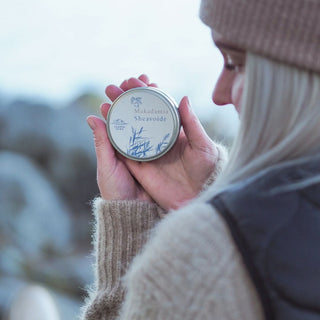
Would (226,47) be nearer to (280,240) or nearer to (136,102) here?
(280,240)

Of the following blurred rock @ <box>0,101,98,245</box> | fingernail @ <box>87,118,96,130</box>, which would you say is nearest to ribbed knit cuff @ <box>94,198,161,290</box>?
fingernail @ <box>87,118,96,130</box>

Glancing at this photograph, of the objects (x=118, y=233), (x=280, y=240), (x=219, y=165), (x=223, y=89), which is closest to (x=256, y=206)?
(x=280, y=240)

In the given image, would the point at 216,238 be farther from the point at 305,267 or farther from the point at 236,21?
the point at 236,21

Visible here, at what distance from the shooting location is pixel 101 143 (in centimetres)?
221

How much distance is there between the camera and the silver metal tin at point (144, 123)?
2.13 meters

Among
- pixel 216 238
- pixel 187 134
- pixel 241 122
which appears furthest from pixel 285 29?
pixel 187 134

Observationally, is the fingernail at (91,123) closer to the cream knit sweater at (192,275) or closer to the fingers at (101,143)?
the fingers at (101,143)

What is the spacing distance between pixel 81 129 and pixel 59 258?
237cm

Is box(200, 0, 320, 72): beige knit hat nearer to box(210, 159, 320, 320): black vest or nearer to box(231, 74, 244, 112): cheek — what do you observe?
box(231, 74, 244, 112): cheek

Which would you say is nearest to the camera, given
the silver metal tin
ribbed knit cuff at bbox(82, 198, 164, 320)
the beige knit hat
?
the beige knit hat

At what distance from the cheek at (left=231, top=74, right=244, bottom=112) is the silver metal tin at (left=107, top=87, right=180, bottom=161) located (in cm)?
56

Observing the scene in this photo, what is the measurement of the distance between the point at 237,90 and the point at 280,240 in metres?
0.44

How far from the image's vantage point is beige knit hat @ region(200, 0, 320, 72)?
1.39m

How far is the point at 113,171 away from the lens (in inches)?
87.7
